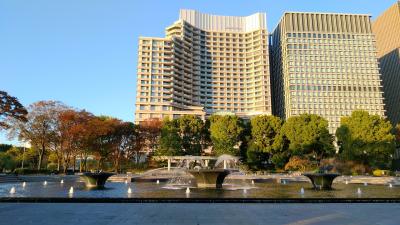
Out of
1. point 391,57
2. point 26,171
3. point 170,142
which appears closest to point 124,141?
point 170,142

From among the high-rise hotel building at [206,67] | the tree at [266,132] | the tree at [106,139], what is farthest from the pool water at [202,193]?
the high-rise hotel building at [206,67]

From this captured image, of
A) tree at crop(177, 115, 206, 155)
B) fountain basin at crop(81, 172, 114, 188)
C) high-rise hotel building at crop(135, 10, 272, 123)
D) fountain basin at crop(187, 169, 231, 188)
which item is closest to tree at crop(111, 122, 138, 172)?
tree at crop(177, 115, 206, 155)

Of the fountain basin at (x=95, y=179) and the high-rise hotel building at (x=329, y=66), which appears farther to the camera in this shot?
the high-rise hotel building at (x=329, y=66)

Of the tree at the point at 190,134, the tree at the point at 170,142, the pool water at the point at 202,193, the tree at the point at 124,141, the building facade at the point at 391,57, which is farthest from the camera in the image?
the building facade at the point at 391,57

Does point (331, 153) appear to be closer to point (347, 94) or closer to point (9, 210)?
point (9, 210)

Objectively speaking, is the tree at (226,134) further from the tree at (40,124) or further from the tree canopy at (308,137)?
the tree at (40,124)

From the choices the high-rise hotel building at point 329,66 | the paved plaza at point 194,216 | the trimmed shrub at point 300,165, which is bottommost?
the paved plaza at point 194,216

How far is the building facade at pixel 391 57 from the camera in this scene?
130 meters

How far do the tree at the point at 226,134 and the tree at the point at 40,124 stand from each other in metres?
30.2

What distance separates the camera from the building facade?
13002 centimetres

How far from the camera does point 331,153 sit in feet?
207

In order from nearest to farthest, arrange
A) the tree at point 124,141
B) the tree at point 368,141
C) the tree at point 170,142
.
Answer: the tree at point 368,141 < the tree at point 124,141 < the tree at point 170,142

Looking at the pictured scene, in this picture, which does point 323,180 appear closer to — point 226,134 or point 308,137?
point 308,137

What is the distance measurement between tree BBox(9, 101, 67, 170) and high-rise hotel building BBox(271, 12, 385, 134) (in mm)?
88469
